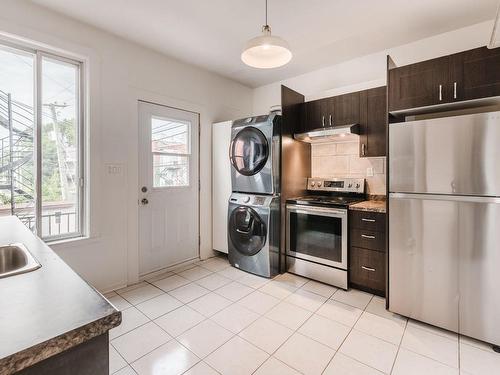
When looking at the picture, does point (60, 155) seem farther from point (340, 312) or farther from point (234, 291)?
point (340, 312)

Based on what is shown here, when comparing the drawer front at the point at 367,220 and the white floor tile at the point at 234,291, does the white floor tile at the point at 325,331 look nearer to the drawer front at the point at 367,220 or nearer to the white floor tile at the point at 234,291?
the white floor tile at the point at 234,291

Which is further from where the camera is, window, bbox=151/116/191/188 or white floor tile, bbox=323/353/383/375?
window, bbox=151/116/191/188

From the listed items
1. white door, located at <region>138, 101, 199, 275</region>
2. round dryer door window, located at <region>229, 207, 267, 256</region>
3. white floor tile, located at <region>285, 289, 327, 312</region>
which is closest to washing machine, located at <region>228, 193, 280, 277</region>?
round dryer door window, located at <region>229, 207, 267, 256</region>

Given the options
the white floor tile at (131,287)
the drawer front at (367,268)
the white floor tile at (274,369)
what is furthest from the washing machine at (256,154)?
the white floor tile at (274,369)

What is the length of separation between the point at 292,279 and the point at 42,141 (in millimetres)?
2863

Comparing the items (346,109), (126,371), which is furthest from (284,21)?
(126,371)

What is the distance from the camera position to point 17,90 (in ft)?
7.40

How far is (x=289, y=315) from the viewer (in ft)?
7.46

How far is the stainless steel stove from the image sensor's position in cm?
271

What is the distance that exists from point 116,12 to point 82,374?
106 inches

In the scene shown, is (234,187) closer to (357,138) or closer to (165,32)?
(357,138)

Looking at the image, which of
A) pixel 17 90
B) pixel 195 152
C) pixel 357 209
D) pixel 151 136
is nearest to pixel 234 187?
pixel 195 152

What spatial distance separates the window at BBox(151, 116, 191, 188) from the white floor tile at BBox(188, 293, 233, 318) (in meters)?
1.41

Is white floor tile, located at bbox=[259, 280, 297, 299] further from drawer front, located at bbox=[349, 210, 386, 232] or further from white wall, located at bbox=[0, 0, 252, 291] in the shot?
white wall, located at bbox=[0, 0, 252, 291]
